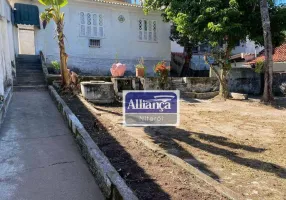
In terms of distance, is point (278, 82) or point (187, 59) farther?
point (187, 59)

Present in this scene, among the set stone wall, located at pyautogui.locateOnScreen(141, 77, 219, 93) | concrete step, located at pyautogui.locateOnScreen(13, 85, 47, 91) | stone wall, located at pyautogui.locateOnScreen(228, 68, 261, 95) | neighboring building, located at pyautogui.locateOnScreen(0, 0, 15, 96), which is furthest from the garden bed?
stone wall, located at pyautogui.locateOnScreen(228, 68, 261, 95)

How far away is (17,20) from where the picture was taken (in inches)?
573

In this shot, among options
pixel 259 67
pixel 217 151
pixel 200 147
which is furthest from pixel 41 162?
pixel 259 67

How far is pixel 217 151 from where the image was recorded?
16.9ft

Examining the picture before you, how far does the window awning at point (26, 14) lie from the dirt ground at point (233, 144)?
27.9 ft

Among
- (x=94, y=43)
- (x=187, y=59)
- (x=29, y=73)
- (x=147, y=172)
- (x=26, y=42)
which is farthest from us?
(x=26, y=42)

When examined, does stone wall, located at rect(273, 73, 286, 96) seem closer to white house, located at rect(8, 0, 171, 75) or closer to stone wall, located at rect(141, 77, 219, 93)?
stone wall, located at rect(141, 77, 219, 93)

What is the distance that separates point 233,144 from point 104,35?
13.3 m

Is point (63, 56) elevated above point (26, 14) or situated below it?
below

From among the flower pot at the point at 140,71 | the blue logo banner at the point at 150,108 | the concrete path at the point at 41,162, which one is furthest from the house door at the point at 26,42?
the concrete path at the point at 41,162

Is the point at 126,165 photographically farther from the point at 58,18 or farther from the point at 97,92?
the point at 58,18

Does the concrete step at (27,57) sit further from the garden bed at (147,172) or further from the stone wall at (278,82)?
the stone wall at (278,82)

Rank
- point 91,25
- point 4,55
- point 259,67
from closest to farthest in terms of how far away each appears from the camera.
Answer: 1. point 4,55
2. point 259,67
3. point 91,25

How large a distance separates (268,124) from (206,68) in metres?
13.0
